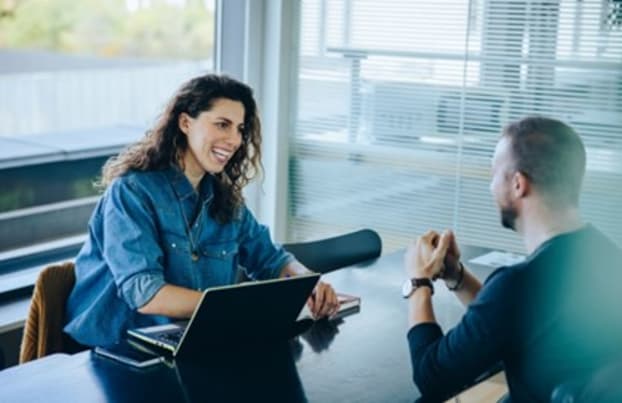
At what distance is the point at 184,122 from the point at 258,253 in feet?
1.60

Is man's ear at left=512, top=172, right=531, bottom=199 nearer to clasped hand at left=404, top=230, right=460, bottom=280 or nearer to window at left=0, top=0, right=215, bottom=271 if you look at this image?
clasped hand at left=404, top=230, right=460, bottom=280

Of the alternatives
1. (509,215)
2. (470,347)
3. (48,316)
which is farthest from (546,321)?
(48,316)

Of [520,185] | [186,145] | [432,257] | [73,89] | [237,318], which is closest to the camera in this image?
[520,185]

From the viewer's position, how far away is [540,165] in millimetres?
2074

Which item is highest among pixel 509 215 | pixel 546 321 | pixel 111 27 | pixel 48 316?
pixel 111 27

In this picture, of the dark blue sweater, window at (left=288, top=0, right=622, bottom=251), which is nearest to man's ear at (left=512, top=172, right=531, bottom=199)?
the dark blue sweater

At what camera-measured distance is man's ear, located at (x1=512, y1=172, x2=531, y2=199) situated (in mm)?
2092

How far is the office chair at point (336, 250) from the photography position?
10.8 ft

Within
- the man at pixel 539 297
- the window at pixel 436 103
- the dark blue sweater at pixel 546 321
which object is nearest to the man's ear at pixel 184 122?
the man at pixel 539 297

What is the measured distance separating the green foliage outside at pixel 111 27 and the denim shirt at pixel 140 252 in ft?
3.84

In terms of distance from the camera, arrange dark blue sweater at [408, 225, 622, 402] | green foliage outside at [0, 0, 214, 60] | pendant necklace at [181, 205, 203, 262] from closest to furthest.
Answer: dark blue sweater at [408, 225, 622, 402], pendant necklace at [181, 205, 203, 262], green foliage outside at [0, 0, 214, 60]

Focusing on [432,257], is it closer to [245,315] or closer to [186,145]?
[245,315]

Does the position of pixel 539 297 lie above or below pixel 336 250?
above

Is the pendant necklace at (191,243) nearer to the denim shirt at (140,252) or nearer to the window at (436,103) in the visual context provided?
the denim shirt at (140,252)
